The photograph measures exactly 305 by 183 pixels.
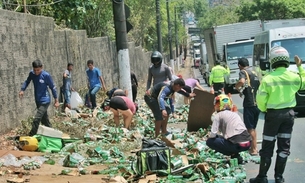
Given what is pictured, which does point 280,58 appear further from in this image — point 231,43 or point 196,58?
point 196,58

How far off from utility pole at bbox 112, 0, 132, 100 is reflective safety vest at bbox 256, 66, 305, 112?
6.57 meters

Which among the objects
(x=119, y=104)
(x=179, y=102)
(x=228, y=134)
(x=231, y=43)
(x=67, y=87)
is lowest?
(x=179, y=102)

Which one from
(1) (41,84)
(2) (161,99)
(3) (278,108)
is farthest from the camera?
(1) (41,84)

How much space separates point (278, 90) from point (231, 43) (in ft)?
61.4

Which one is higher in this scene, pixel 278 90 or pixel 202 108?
pixel 278 90

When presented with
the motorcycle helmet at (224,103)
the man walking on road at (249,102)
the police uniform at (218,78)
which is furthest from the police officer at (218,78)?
the motorcycle helmet at (224,103)

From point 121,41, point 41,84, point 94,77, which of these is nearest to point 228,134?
point 41,84

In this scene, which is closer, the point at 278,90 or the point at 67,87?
the point at 278,90

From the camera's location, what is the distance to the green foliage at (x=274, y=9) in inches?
2012

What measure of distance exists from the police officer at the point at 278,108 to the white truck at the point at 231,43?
1654 centimetres

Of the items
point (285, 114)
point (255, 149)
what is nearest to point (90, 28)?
point (255, 149)

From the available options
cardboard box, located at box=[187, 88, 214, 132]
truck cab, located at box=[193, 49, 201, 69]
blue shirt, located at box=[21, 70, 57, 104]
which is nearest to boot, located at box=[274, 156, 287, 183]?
cardboard box, located at box=[187, 88, 214, 132]

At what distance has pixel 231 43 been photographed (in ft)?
85.1

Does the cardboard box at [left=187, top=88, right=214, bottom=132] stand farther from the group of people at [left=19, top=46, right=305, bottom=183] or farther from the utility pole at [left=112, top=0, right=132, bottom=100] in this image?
the utility pole at [left=112, top=0, right=132, bottom=100]
